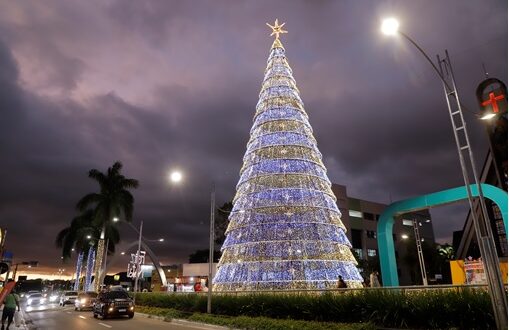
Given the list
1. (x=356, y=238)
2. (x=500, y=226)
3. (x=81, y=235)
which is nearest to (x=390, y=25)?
(x=500, y=226)

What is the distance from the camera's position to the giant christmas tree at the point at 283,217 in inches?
895

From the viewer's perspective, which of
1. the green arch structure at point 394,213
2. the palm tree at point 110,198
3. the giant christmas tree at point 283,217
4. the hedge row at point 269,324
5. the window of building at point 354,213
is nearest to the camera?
the hedge row at point 269,324

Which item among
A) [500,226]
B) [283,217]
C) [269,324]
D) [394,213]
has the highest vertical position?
[500,226]

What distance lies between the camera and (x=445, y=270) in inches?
2655

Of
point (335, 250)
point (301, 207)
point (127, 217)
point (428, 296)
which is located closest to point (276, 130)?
point (301, 207)

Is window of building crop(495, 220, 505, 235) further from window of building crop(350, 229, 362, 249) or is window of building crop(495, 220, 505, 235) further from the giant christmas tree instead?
window of building crop(350, 229, 362, 249)

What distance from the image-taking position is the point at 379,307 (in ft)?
41.0

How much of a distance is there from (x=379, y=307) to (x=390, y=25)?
9290mm

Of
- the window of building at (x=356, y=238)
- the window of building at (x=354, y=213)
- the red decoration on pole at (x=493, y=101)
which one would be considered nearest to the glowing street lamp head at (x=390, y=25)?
the red decoration on pole at (x=493, y=101)

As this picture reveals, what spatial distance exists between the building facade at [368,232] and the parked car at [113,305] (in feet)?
184

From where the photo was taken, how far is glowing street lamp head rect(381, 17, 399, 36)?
36.3 ft

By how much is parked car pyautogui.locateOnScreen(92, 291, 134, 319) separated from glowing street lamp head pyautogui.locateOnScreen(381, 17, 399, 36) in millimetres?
21037

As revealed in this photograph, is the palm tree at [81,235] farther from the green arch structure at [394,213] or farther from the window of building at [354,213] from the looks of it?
the window of building at [354,213]

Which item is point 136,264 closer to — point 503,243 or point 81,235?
point 81,235
